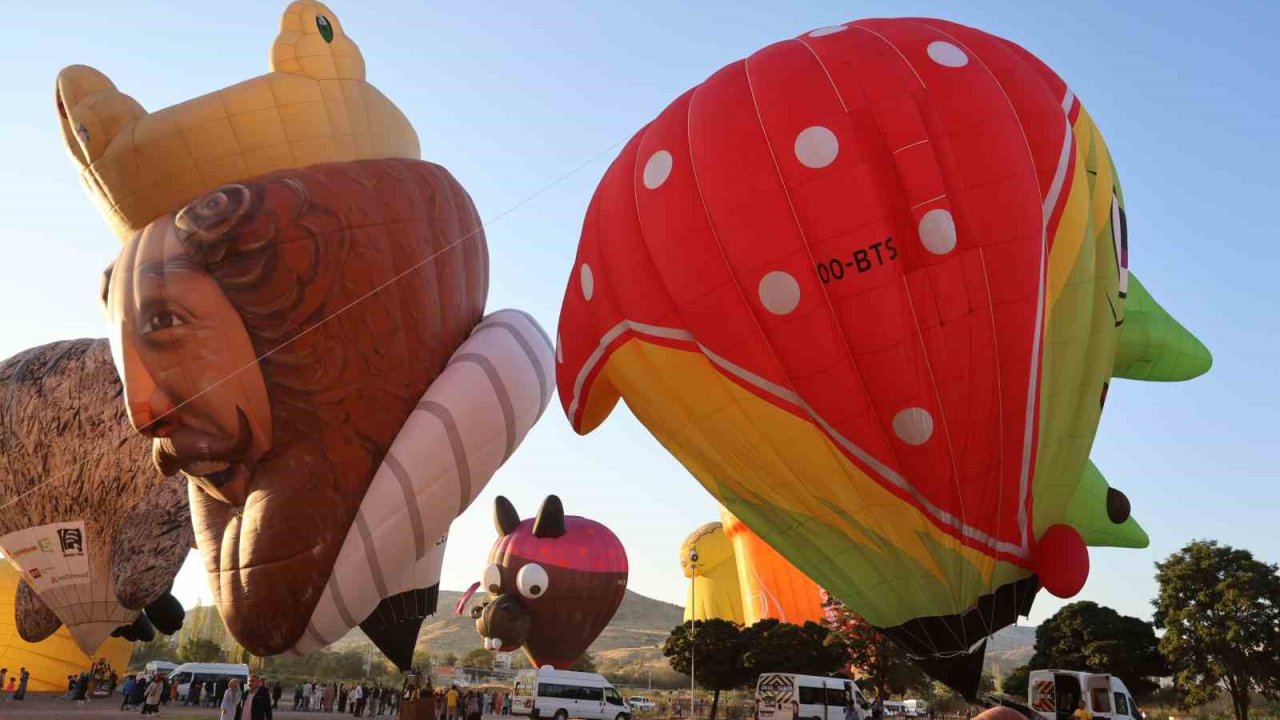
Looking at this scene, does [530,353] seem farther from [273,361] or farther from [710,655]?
[710,655]

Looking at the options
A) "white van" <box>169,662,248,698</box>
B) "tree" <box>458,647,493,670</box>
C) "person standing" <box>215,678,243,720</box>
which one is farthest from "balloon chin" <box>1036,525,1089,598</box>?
"tree" <box>458,647,493,670</box>

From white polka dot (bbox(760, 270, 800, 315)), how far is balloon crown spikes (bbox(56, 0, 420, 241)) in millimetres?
9098

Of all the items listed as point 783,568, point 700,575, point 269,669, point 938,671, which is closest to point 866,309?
point 938,671

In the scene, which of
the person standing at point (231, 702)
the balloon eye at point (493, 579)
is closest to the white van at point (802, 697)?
the balloon eye at point (493, 579)

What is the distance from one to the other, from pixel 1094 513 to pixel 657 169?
7339 mm

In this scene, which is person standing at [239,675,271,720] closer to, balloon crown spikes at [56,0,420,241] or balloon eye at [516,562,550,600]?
balloon crown spikes at [56,0,420,241]

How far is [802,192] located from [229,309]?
908 centimetres

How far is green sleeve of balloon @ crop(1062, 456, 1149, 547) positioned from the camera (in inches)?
498

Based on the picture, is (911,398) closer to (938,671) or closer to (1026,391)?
(1026,391)

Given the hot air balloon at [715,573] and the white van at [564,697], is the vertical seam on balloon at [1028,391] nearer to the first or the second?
the white van at [564,697]

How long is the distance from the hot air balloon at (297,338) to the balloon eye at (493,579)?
8047 millimetres

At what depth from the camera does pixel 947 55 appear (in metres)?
11.6

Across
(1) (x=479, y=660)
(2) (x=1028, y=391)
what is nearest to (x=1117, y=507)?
(2) (x=1028, y=391)

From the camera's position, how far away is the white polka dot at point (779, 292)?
36.5ft
